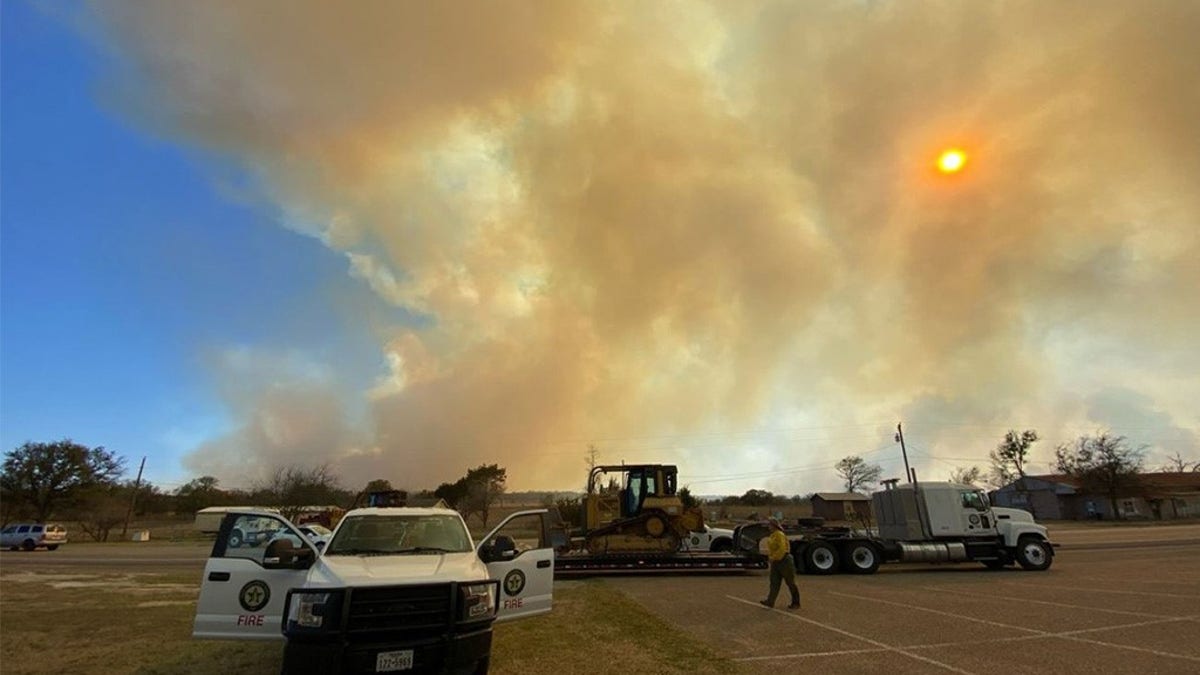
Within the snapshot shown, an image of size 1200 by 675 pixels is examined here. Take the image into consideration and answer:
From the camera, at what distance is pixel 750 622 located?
10523 mm

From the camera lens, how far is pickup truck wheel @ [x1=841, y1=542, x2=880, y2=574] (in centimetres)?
1870

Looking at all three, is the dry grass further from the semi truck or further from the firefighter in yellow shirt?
the semi truck

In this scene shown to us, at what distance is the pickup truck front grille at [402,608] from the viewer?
5.88 m

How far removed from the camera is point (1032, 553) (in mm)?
18500

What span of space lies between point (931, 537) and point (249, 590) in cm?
2006

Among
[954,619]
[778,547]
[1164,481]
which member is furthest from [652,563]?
[1164,481]

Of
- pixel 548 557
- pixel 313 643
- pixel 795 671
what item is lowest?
pixel 795 671

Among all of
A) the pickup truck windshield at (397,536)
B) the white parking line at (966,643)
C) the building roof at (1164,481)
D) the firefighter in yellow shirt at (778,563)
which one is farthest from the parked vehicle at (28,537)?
the building roof at (1164,481)

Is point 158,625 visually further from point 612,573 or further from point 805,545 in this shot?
point 805,545

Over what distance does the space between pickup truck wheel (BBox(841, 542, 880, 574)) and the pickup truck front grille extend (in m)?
16.5

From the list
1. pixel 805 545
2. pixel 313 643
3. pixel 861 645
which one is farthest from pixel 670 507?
pixel 313 643

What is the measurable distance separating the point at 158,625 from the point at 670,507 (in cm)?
1423

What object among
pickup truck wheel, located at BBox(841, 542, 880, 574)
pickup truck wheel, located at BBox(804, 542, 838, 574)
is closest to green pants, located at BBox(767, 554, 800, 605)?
pickup truck wheel, located at BBox(804, 542, 838, 574)

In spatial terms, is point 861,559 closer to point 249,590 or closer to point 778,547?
point 778,547
